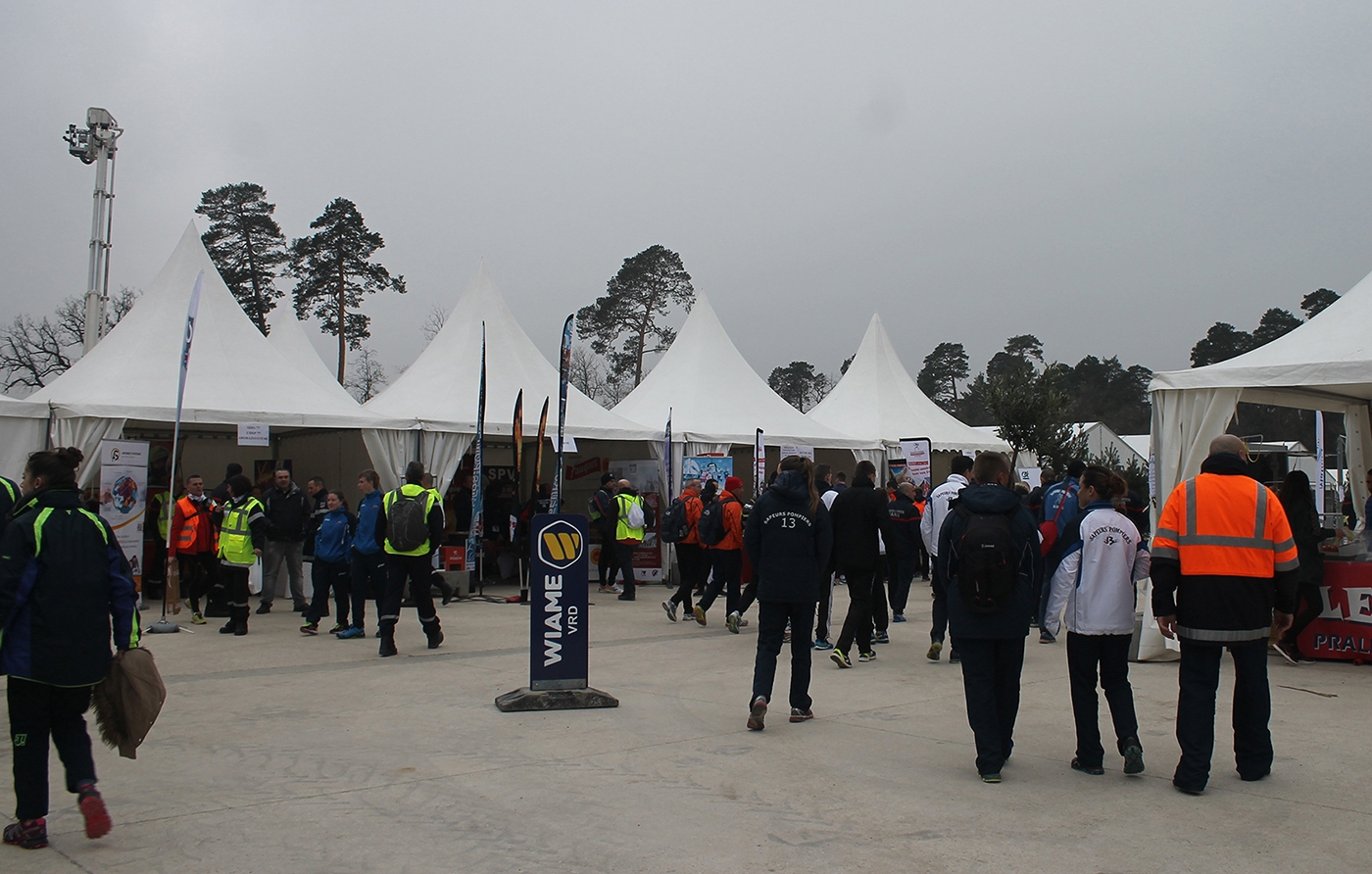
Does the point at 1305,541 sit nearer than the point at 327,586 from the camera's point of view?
Yes

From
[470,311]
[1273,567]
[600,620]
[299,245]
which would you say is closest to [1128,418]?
[299,245]

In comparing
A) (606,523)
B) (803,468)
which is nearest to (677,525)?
(606,523)

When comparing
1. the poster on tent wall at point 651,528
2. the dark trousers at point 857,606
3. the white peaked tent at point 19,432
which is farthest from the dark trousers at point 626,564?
the white peaked tent at point 19,432

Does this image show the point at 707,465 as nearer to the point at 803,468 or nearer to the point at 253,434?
the point at 253,434

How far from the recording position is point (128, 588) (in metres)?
3.82

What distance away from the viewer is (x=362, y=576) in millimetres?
9234

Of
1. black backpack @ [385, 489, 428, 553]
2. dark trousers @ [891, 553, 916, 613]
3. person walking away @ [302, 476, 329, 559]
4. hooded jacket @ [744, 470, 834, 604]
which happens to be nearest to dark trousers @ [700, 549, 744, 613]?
dark trousers @ [891, 553, 916, 613]

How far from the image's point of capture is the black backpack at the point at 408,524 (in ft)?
26.8

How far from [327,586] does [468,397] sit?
5.41 m

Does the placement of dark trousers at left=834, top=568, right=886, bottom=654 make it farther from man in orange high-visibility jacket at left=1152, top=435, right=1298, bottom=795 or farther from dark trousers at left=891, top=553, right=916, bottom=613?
man in orange high-visibility jacket at left=1152, top=435, right=1298, bottom=795

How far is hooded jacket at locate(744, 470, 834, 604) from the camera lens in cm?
560

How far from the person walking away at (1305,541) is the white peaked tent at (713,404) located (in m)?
9.58

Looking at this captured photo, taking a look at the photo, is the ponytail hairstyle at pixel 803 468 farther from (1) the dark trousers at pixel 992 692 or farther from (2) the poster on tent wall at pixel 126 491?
(2) the poster on tent wall at pixel 126 491

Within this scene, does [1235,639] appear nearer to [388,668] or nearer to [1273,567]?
[1273,567]
